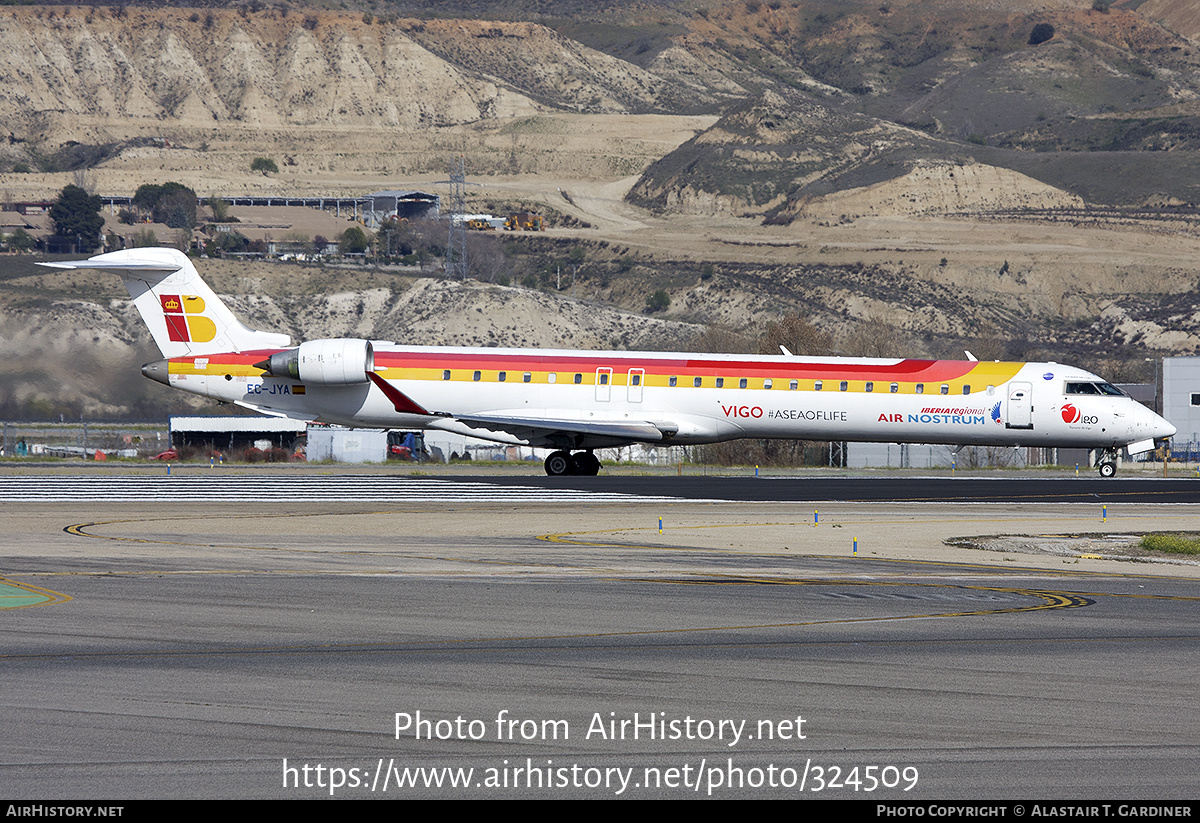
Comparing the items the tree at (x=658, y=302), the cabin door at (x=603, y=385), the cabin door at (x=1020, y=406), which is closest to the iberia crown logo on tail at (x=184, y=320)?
the cabin door at (x=603, y=385)

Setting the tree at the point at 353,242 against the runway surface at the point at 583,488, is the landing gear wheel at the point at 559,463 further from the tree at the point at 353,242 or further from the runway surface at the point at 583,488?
the tree at the point at 353,242

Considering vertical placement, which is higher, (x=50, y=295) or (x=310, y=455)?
(x=50, y=295)

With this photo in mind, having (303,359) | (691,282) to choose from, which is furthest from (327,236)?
(303,359)

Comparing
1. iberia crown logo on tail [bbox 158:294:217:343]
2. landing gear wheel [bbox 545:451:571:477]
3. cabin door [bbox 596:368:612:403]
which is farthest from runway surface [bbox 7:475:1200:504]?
iberia crown logo on tail [bbox 158:294:217:343]

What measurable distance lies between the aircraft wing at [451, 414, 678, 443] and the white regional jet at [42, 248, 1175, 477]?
0.18 ft

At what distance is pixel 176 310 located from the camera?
38.6m

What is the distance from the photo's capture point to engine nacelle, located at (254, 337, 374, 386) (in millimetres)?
36844

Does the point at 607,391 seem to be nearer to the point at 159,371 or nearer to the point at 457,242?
the point at 159,371

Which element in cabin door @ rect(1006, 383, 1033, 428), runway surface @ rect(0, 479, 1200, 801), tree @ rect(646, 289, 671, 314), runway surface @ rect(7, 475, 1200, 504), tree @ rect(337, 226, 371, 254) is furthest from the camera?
tree @ rect(337, 226, 371, 254)

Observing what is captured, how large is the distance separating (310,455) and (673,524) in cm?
3619

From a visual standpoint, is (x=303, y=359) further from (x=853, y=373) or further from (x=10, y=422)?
(x=10, y=422)

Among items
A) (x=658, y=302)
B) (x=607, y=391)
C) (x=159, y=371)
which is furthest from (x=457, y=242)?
(x=607, y=391)

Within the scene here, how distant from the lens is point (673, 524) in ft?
84.5

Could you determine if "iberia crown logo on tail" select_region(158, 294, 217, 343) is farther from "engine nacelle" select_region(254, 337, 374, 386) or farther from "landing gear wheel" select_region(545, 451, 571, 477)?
"landing gear wheel" select_region(545, 451, 571, 477)
